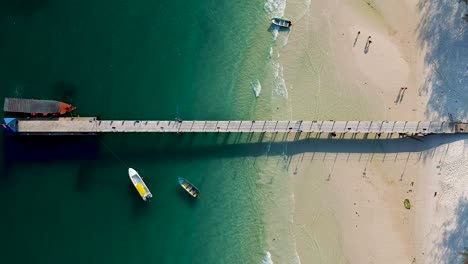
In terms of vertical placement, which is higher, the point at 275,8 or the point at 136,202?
the point at 275,8

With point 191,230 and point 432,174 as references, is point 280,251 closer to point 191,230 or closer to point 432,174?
point 191,230

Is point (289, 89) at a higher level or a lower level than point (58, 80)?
higher

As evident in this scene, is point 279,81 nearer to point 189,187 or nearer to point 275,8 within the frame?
point 275,8

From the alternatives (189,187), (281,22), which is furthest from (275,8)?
(189,187)

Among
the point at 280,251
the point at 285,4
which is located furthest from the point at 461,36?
the point at 280,251

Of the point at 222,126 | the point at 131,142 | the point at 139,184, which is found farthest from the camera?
the point at 131,142

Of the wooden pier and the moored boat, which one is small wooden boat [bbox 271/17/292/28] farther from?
the moored boat
